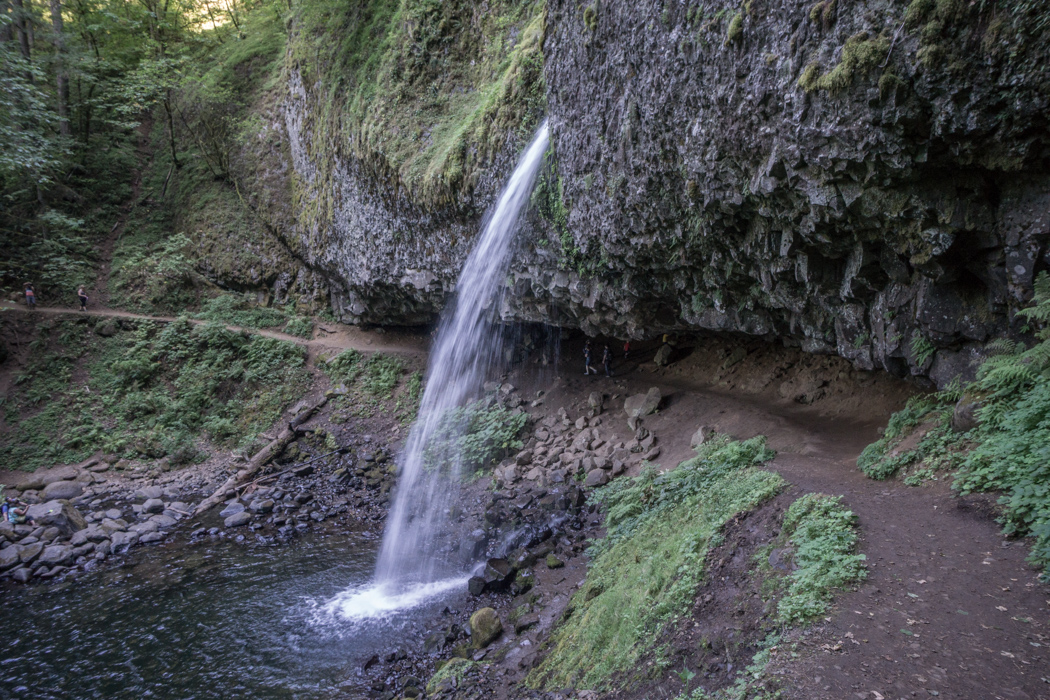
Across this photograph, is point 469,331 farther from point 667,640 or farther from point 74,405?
point 74,405

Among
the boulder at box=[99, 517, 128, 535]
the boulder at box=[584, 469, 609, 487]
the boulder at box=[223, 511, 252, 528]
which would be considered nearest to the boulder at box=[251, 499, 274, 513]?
the boulder at box=[223, 511, 252, 528]

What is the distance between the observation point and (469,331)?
50.5 ft

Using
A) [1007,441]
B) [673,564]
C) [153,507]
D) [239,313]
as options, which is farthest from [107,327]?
[1007,441]

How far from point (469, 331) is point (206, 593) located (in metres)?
8.64

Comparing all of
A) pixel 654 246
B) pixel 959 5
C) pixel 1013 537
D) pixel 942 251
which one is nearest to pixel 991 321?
pixel 942 251

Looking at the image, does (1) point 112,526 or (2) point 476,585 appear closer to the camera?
(2) point 476,585

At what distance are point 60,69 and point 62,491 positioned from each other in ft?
67.6

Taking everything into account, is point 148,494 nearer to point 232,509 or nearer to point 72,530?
point 72,530

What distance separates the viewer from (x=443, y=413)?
16.0 metres

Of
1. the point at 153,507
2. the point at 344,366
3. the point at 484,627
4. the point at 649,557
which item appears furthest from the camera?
the point at 344,366

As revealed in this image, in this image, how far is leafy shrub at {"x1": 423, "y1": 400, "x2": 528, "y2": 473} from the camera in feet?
46.4

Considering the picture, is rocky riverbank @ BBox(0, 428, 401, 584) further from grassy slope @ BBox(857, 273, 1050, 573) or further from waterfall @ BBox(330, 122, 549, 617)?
grassy slope @ BBox(857, 273, 1050, 573)

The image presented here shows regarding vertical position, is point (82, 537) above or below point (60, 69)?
below

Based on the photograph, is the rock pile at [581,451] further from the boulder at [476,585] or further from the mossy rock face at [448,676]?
the mossy rock face at [448,676]
